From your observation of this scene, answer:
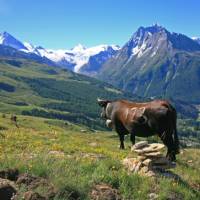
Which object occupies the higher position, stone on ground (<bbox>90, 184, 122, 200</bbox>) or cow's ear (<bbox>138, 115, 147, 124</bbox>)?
cow's ear (<bbox>138, 115, 147, 124</bbox>)

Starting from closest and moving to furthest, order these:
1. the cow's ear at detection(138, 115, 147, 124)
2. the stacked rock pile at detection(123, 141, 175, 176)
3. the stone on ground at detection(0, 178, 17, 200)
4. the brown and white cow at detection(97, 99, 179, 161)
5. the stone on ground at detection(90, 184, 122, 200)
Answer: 1. the stone on ground at detection(0, 178, 17, 200)
2. the stone on ground at detection(90, 184, 122, 200)
3. the stacked rock pile at detection(123, 141, 175, 176)
4. the brown and white cow at detection(97, 99, 179, 161)
5. the cow's ear at detection(138, 115, 147, 124)

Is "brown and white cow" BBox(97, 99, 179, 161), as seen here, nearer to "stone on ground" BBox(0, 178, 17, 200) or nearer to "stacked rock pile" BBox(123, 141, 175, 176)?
"stacked rock pile" BBox(123, 141, 175, 176)

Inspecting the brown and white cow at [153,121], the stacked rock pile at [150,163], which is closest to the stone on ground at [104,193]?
the stacked rock pile at [150,163]

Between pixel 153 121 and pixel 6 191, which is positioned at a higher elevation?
pixel 153 121

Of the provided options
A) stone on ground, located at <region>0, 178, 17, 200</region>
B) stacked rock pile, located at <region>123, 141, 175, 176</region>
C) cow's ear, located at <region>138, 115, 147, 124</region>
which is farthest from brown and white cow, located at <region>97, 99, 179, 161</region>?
stone on ground, located at <region>0, 178, 17, 200</region>

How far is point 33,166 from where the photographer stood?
49.2 feet

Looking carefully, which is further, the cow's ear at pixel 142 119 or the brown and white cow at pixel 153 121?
the cow's ear at pixel 142 119

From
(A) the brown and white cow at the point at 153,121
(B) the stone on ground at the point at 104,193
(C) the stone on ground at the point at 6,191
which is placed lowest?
(B) the stone on ground at the point at 104,193

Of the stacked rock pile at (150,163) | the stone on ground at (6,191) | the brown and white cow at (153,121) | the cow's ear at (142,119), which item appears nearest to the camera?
the stone on ground at (6,191)

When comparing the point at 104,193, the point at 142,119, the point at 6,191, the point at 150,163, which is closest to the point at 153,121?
the point at 142,119

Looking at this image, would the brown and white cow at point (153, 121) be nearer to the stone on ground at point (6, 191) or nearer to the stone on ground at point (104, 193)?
the stone on ground at point (104, 193)

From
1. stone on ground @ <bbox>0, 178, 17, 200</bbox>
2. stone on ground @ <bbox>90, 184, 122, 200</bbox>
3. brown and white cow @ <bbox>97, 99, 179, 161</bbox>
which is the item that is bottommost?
stone on ground @ <bbox>90, 184, 122, 200</bbox>

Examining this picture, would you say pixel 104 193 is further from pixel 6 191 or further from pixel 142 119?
pixel 142 119

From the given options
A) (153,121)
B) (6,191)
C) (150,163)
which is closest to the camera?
(6,191)
